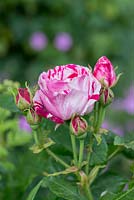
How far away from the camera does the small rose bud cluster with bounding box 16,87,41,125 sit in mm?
1029

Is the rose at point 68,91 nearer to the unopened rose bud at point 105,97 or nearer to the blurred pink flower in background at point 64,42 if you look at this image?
the unopened rose bud at point 105,97

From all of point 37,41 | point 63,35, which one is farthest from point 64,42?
point 37,41

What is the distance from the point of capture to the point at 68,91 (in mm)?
991

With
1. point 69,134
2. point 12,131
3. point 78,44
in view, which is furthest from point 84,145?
point 78,44

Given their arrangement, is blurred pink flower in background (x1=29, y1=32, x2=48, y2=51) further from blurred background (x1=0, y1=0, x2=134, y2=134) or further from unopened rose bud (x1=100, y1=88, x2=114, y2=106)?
unopened rose bud (x1=100, y1=88, x2=114, y2=106)

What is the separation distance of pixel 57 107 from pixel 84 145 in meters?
0.11

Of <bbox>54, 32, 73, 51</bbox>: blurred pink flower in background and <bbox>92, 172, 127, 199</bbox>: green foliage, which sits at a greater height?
<bbox>54, 32, 73, 51</bbox>: blurred pink flower in background

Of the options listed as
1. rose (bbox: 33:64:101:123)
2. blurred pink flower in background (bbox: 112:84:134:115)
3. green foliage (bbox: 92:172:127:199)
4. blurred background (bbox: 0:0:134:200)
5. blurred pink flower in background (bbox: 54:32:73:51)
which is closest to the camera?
rose (bbox: 33:64:101:123)

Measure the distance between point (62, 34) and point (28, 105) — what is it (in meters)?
3.37

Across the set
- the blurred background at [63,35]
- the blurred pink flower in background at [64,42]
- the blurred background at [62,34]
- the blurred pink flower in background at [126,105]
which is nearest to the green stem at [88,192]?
the blurred pink flower in background at [126,105]

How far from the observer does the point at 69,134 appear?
1120 mm

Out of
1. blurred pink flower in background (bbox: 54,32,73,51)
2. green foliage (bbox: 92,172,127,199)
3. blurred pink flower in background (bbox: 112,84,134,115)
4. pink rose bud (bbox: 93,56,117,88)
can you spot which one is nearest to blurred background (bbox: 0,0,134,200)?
blurred pink flower in background (bbox: 54,32,73,51)

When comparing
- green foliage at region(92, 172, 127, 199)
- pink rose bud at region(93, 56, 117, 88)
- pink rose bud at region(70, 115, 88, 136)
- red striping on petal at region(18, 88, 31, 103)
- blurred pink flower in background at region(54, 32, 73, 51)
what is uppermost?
blurred pink flower in background at region(54, 32, 73, 51)

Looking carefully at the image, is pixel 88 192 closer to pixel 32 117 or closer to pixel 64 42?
pixel 32 117
